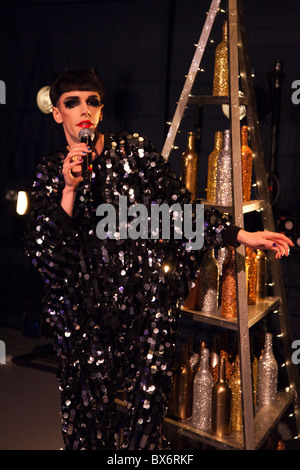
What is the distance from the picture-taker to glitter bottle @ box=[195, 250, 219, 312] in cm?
214

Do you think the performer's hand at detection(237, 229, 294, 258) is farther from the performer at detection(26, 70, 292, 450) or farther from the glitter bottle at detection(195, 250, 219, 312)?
the glitter bottle at detection(195, 250, 219, 312)

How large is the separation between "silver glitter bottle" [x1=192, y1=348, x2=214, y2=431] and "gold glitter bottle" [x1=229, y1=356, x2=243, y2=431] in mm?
93

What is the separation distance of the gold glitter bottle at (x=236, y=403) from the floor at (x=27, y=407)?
43.4 inches

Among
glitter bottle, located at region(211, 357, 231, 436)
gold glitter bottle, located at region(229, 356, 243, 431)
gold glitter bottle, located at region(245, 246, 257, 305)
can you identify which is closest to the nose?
gold glitter bottle, located at region(245, 246, 257, 305)

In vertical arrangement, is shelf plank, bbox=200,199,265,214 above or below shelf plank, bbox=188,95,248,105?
below

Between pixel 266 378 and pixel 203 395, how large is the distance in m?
0.33

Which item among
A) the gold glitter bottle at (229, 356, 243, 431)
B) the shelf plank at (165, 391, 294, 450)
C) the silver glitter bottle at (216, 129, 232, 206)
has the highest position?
the silver glitter bottle at (216, 129, 232, 206)

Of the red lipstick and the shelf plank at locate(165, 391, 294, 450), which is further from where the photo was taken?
the shelf plank at locate(165, 391, 294, 450)

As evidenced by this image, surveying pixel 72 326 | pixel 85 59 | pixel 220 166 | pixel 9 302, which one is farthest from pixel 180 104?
pixel 9 302

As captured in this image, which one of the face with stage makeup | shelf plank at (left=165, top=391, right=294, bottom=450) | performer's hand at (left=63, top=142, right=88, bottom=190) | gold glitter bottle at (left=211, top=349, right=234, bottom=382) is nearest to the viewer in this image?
performer's hand at (left=63, top=142, right=88, bottom=190)

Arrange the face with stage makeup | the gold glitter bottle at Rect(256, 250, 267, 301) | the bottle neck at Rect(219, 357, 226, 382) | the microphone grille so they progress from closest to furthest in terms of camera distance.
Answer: the microphone grille < the face with stage makeup < the bottle neck at Rect(219, 357, 226, 382) < the gold glitter bottle at Rect(256, 250, 267, 301)

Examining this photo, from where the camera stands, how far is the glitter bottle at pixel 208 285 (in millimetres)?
2139

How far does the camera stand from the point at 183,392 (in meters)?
2.16
